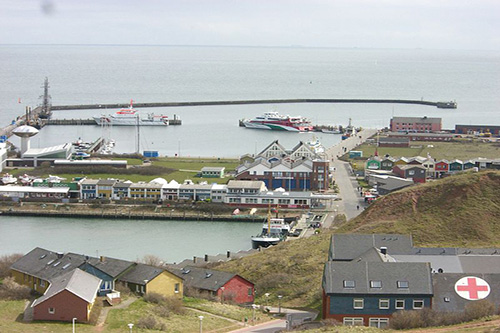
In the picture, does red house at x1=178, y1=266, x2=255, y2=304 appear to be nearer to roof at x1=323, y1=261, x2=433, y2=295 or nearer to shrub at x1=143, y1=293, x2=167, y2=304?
shrub at x1=143, y1=293, x2=167, y2=304

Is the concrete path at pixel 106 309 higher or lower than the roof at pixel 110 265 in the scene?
lower

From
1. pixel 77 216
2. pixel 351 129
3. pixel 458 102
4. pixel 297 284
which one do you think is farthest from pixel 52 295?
pixel 458 102

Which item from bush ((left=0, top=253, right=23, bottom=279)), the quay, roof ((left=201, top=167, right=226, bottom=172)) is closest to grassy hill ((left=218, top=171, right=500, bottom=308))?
bush ((left=0, top=253, right=23, bottom=279))

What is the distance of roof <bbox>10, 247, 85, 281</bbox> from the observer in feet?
50.2

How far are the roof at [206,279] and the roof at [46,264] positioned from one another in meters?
2.10

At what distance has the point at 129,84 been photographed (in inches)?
4033

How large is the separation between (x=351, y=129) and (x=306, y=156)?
1753cm

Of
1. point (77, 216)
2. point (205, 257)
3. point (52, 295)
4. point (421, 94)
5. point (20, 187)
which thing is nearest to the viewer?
point (52, 295)

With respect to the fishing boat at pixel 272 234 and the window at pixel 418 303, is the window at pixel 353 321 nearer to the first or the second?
the window at pixel 418 303

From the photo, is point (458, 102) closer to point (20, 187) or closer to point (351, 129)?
point (351, 129)

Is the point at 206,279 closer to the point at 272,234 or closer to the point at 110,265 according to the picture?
the point at 110,265

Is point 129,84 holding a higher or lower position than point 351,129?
higher

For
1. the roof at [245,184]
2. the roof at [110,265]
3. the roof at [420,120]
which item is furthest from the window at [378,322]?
the roof at [420,120]

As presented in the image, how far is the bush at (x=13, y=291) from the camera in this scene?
1418 centimetres
